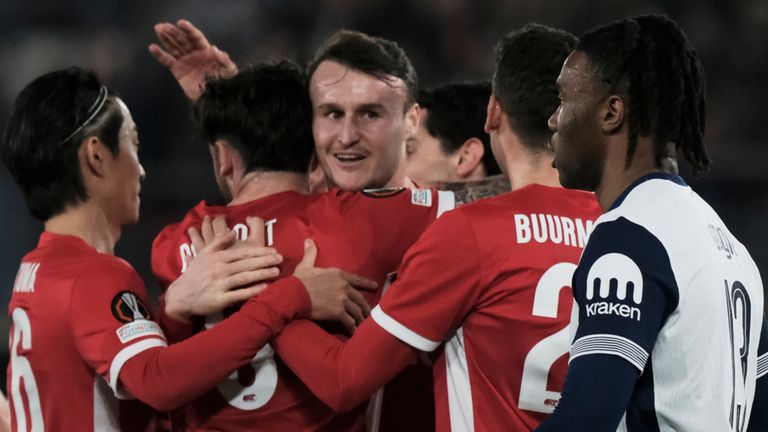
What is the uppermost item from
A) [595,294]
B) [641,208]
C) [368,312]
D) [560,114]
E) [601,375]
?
[560,114]

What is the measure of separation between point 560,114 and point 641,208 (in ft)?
1.14

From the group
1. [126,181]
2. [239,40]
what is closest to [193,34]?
[126,181]

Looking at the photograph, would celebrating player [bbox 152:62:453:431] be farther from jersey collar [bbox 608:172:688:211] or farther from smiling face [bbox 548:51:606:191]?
jersey collar [bbox 608:172:688:211]

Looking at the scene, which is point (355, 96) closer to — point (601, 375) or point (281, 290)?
point (281, 290)

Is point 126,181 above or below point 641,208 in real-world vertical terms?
below

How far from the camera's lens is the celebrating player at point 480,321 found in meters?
2.79

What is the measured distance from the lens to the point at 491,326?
9.32ft

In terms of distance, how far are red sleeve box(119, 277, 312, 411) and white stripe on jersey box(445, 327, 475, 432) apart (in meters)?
0.44

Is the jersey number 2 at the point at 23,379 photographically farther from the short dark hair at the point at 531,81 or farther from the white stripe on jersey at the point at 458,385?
the short dark hair at the point at 531,81

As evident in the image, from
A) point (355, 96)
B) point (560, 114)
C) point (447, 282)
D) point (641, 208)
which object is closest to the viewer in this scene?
point (641, 208)

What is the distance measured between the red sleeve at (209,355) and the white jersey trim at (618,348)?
104 cm

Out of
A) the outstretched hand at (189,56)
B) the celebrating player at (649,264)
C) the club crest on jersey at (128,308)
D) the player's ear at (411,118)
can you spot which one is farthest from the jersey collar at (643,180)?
the outstretched hand at (189,56)

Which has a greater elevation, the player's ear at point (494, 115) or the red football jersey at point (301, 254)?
the player's ear at point (494, 115)

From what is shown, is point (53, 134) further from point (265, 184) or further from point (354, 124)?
point (354, 124)
